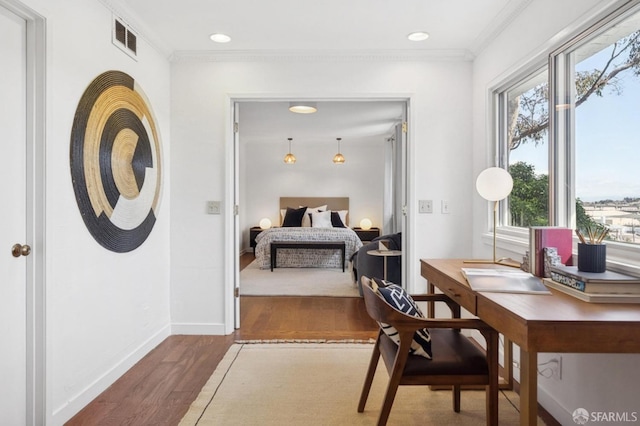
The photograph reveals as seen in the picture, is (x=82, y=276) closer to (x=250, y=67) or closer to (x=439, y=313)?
(x=250, y=67)

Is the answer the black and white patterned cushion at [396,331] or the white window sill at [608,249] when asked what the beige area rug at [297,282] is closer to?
the white window sill at [608,249]

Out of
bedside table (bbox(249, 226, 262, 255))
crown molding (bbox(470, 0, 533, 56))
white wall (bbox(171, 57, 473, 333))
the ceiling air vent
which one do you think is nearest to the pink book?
white wall (bbox(171, 57, 473, 333))

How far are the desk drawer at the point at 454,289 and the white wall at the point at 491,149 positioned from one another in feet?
1.99

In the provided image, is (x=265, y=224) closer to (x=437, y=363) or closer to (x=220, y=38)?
(x=220, y=38)

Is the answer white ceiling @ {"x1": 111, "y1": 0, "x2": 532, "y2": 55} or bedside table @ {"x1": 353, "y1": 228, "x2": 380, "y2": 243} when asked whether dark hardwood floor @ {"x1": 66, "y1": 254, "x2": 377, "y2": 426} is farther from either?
bedside table @ {"x1": 353, "y1": 228, "x2": 380, "y2": 243}

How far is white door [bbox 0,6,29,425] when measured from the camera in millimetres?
1607

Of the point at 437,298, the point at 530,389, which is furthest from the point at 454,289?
the point at 530,389

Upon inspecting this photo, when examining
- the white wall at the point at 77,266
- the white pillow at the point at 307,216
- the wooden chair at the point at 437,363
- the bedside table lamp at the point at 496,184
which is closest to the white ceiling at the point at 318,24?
the white wall at the point at 77,266

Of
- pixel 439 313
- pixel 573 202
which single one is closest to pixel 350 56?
pixel 573 202

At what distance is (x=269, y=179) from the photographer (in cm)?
816

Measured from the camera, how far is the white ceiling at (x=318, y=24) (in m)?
2.35

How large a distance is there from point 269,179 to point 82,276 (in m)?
6.21

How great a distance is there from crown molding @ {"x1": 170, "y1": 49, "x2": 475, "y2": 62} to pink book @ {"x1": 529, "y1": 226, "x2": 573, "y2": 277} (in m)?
1.85

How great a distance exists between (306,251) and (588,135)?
4554 millimetres
